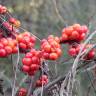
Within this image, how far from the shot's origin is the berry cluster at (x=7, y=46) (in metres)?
1.84

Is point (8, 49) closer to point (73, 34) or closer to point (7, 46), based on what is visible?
point (7, 46)

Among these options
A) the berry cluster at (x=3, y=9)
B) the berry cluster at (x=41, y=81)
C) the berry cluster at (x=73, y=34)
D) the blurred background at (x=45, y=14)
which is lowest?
the berry cluster at (x=41, y=81)

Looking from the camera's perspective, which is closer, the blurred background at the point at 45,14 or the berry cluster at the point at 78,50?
the berry cluster at the point at 78,50

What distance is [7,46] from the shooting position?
185cm

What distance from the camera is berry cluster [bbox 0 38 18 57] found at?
1836mm

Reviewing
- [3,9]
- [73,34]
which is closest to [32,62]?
[73,34]

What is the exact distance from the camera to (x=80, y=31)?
1.89m

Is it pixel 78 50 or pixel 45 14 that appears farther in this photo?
pixel 45 14

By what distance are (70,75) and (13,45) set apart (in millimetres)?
382

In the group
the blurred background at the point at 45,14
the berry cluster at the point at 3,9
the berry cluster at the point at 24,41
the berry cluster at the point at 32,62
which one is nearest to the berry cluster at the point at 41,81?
the berry cluster at the point at 32,62

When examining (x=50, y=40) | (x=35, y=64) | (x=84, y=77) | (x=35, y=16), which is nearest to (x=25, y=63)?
(x=35, y=64)

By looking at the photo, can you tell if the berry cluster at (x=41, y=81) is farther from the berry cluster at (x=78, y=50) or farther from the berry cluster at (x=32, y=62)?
the berry cluster at (x=78, y=50)

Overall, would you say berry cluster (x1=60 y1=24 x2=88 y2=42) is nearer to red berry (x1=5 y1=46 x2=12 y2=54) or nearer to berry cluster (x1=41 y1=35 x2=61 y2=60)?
berry cluster (x1=41 y1=35 x2=61 y2=60)

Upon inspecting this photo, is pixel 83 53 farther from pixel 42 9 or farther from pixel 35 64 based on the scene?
pixel 42 9
